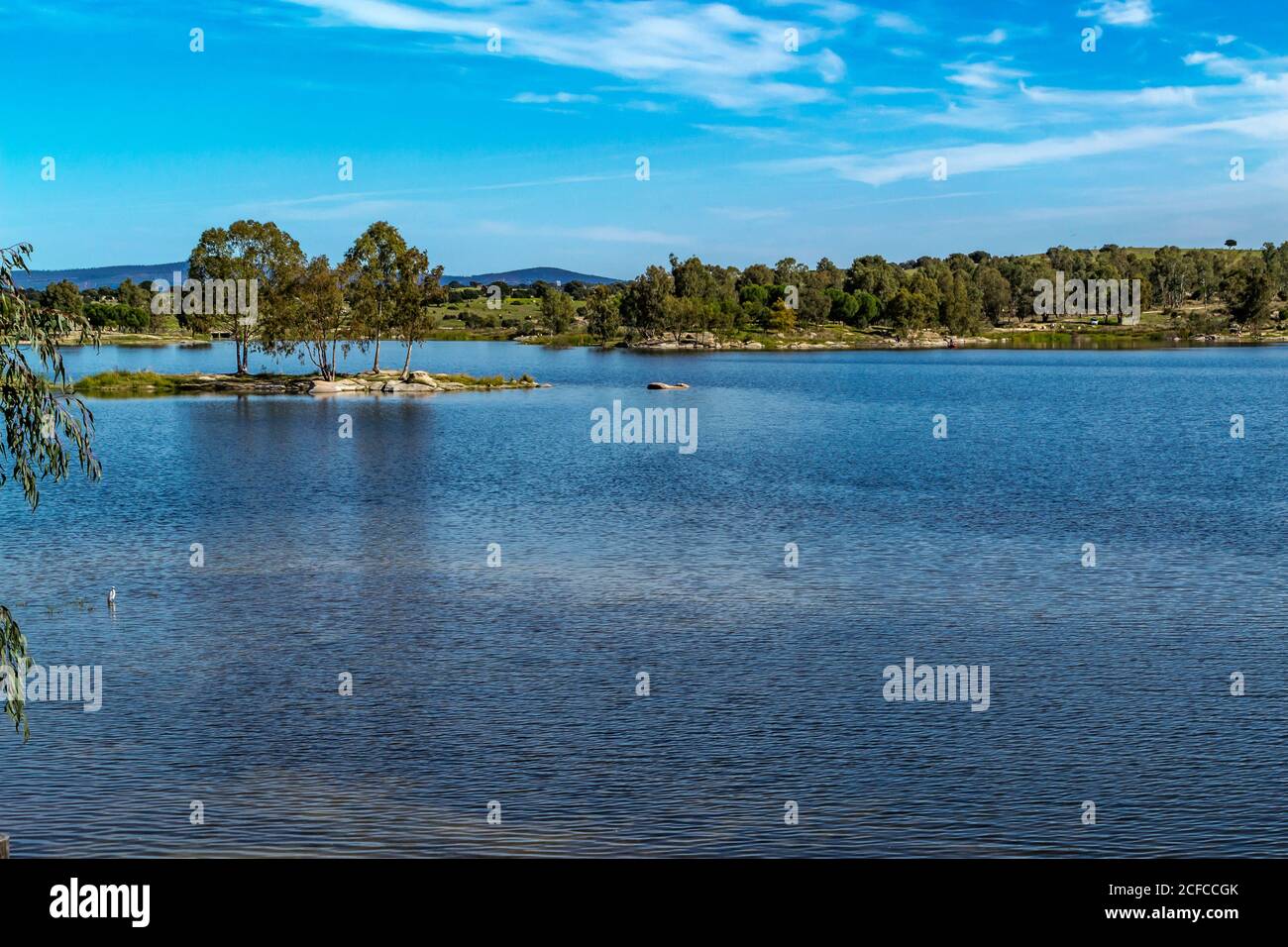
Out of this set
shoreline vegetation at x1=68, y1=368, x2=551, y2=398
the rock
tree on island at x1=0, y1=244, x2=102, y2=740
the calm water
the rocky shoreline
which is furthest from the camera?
the rock

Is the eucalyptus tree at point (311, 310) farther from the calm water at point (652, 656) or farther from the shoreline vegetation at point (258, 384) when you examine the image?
the calm water at point (652, 656)

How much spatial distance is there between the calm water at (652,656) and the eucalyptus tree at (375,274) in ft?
192

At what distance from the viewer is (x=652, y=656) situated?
99.6 feet

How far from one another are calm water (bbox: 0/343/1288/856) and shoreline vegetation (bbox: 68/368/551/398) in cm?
5610

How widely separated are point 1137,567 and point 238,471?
143 ft

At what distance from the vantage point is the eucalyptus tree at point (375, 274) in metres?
123

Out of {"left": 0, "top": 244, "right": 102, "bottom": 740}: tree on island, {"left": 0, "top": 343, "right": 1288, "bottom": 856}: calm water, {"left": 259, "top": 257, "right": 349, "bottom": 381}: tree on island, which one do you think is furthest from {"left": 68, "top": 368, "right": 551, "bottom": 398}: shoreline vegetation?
{"left": 0, "top": 244, "right": 102, "bottom": 740}: tree on island

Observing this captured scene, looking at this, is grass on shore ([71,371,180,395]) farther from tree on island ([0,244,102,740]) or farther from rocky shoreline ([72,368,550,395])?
tree on island ([0,244,102,740])

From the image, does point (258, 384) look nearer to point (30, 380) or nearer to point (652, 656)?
point (652, 656)

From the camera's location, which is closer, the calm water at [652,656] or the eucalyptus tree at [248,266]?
the calm water at [652,656]

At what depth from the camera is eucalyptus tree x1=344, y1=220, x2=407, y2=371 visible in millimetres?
122812

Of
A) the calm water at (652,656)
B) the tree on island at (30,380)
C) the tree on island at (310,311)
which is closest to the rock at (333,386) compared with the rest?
the tree on island at (310,311)

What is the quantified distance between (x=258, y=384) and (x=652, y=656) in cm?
10002
